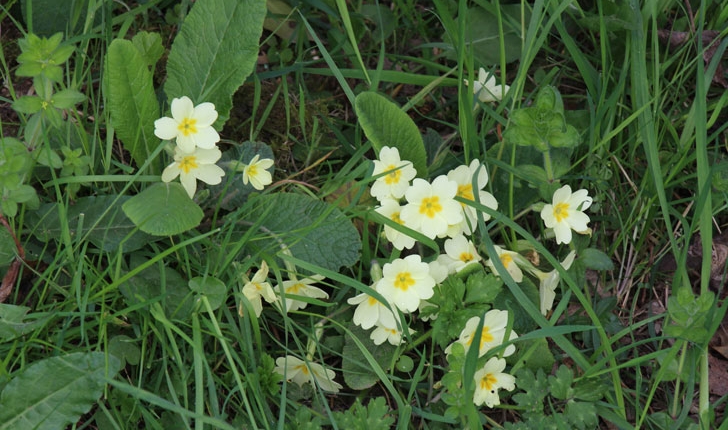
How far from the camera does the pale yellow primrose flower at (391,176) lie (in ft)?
7.78

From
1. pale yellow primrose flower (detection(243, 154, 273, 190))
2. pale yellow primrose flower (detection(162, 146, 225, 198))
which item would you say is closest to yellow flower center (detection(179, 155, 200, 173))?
pale yellow primrose flower (detection(162, 146, 225, 198))

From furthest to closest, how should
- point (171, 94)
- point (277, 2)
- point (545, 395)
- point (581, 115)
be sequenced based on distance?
point (277, 2) → point (581, 115) → point (171, 94) → point (545, 395)

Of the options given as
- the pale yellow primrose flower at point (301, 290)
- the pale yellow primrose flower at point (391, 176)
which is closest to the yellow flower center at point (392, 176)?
the pale yellow primrose flower at point (391, 176)

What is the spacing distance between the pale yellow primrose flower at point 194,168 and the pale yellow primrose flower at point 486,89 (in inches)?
35.2

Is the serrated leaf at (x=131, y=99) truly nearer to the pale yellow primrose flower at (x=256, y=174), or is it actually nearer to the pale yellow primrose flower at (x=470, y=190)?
the pale yellow primrose flower at (x=256, y=174)

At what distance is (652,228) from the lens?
2730mm

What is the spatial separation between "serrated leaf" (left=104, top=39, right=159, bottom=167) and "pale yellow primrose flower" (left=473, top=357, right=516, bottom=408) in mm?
1143

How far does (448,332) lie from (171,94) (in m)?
1.11

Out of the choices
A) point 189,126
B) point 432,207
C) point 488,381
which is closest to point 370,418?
point 488,381

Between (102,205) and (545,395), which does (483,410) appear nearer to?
(545,395)

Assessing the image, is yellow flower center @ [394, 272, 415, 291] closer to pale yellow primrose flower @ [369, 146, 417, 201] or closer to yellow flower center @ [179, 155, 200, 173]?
pale yellow primrose flower @ [369, 146, 417, 201]

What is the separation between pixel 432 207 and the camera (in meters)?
2.30

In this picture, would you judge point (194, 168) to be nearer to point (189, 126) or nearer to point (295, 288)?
point (189, 126)

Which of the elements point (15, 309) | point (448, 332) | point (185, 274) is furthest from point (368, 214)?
point (15, 309)
